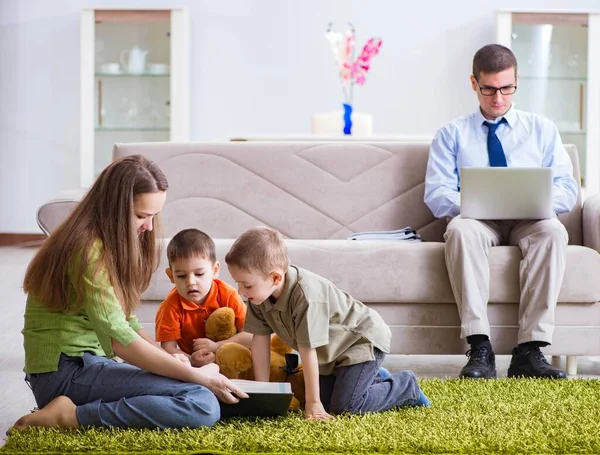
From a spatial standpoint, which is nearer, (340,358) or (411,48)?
(340,358)

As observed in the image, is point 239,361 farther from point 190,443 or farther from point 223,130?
point 223,130

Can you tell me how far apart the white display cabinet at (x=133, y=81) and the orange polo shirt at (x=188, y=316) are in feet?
13.1

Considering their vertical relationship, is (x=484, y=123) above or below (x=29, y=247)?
above

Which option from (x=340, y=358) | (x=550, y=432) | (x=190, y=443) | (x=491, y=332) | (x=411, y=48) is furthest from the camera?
(x=411, y=48)

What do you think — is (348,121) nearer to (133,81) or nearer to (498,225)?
(498,225)

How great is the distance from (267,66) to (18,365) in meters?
4.03

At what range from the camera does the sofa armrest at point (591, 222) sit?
2.81 m

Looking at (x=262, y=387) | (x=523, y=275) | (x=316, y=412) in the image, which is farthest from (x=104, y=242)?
(x=523, y=275)

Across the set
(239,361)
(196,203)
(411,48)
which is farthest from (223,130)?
(239,361)

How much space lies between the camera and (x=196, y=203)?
3133 mm

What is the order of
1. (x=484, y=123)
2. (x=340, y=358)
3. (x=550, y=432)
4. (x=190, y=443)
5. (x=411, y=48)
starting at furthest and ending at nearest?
1. (x=411, y=48)
2. (x=484, y=123)
3. (x=340, y=358)
4. (x=550, y=432)
5. (x=190, y=443)

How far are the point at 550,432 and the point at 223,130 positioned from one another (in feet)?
16.0

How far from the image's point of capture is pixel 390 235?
9.50 ft

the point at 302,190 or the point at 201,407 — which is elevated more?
the point at 302,190
